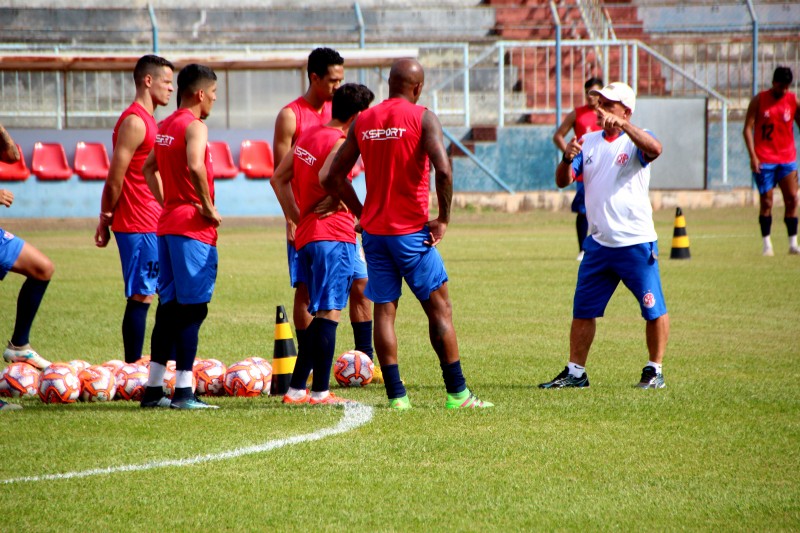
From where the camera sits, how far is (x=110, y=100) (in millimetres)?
28062

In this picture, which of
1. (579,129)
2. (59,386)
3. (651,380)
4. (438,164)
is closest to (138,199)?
(59,386)

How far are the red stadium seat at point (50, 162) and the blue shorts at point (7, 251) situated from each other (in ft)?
49.8

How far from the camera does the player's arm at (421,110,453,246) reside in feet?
21.4

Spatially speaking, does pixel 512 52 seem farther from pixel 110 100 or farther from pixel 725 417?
pixel 725 417

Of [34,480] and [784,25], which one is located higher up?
[784,25]

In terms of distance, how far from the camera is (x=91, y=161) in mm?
23344

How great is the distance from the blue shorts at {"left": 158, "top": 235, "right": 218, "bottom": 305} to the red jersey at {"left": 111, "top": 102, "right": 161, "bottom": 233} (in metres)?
1.26

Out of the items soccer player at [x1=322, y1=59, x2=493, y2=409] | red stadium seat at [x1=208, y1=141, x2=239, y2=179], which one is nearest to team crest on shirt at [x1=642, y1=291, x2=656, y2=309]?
soccer player at [x1=322, y1=59, x2=493, y2=409]

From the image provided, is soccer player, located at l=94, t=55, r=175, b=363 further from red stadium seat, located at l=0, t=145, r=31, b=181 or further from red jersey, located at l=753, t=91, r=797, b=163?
red stadium seat, located at l=0, t=145, r=31, b=181

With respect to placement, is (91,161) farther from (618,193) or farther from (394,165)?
(394,165)

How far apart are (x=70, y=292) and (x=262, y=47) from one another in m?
16.2

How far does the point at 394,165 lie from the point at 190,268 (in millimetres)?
1495

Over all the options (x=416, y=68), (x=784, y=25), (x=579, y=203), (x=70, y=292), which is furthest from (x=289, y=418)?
(x=784, y=25)

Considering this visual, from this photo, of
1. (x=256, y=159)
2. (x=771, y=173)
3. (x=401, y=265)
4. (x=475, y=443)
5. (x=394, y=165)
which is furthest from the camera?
(x=256, y=159)
